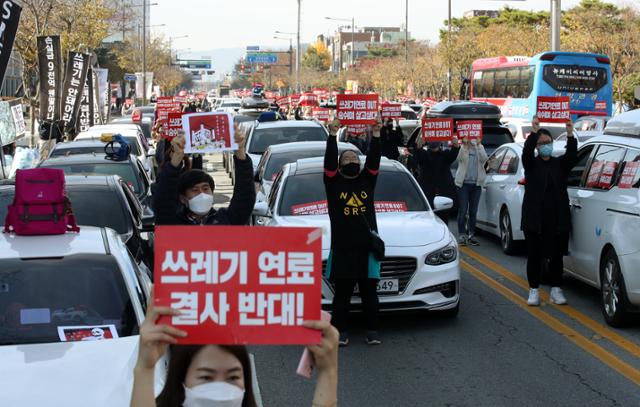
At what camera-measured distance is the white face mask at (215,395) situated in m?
2.86

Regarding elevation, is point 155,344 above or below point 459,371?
above

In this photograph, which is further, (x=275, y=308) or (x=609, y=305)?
(x=609, y=305)

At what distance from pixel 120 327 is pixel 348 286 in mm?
3278

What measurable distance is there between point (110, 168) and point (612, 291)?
6613 millimetres

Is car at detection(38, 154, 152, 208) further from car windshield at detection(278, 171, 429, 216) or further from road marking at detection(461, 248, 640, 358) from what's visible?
road marking at detection(461, 248, 640, 358)

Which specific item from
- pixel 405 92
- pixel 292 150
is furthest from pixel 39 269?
pixel 405 92

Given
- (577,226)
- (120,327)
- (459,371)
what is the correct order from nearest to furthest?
1. (120,327)
2. (459,371)
3. (577,226)

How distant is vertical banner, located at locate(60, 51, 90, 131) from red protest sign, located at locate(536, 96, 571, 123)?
14.2 metres

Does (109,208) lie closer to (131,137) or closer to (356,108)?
(356,108)

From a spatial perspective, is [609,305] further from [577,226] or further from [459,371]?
[459,371]

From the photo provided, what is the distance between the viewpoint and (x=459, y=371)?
325 inches

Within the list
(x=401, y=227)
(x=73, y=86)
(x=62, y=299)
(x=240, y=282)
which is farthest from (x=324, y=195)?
(x=73, y=86)

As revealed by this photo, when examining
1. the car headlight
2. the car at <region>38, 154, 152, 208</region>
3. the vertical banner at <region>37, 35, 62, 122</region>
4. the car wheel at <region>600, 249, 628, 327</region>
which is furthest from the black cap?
the vertical banner at <region>37, 35, 62, 122</region>

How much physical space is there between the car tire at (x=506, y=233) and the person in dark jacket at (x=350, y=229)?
226 inches
